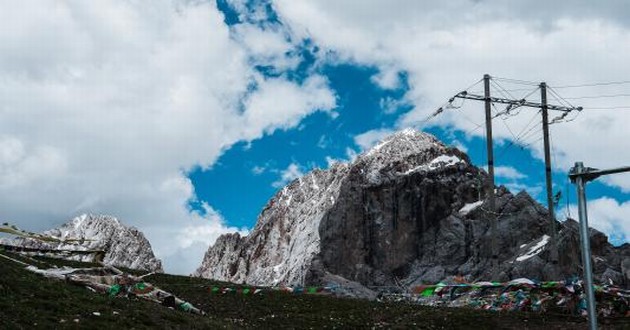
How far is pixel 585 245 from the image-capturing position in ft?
67.3

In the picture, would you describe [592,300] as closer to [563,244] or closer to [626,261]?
[563,244]

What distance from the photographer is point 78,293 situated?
32719 millimetres

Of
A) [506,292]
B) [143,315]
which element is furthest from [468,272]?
[143,315]

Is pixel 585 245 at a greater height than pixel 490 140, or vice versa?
pixel 490 140

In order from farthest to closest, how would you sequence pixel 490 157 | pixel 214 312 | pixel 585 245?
1. pixel 490 157
2. pixel 214 312
3. pixel 585 245

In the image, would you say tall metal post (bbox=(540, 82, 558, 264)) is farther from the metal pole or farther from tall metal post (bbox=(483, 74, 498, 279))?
the metal pole

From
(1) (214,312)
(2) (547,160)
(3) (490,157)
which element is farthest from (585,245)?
(2) (547,160)

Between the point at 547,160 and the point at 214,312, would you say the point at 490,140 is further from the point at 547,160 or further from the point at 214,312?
the point at 214,312

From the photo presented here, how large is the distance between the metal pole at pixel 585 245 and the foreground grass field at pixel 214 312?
18234mm

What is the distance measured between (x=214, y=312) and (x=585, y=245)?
2660 centimetres

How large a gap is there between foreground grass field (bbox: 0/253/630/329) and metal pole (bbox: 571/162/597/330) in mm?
18234

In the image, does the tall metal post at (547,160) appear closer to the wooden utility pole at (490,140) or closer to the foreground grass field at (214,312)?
the wooden utility pole at (490,140)

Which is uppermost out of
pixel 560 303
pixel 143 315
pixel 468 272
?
pixel 468 272

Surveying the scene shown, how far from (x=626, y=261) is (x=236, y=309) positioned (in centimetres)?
12725
